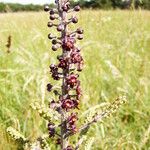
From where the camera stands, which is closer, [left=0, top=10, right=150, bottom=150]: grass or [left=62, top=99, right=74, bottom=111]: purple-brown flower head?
[left=62, top=99, right=74, bottom=111]: purple-brown flower head

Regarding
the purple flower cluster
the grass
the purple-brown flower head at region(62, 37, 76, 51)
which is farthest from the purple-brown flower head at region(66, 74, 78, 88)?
the grass

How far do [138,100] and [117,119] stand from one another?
488 mm

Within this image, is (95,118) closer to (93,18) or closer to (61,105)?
(61,105)

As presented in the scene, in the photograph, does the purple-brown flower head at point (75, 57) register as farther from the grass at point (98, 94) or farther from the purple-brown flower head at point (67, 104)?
the grass at point (98, 94)

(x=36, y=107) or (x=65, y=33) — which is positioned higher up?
(x=65, y=33)

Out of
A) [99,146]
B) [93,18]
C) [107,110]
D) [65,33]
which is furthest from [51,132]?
[93,18]

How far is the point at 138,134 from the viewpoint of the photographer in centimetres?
436

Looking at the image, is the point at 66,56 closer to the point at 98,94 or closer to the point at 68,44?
the point at 68,44

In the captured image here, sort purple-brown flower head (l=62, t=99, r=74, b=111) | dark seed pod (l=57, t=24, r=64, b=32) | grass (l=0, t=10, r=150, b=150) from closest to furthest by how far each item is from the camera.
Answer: dark seed pod (l=57, t=24, r=64, b=32)
purple-brown flower head (l=62, t=99, r=74, b=111)
grass (l=0, t=10, r=150, b=150)

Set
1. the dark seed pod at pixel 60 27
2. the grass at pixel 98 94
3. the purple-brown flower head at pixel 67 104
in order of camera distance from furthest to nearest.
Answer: the grass at pixel 98 94
the purple-brown flower head at pixel 67 104
the dark seed pod at pixel 60 27

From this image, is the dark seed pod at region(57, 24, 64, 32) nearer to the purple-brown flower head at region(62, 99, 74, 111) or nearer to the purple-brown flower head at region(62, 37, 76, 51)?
the purple-brown flower head at region(62, 37, 76, 51)

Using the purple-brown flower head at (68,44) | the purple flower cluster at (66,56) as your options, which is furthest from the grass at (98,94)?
the purple-brown flower head at (68,44)

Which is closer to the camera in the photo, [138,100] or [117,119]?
[117,119]

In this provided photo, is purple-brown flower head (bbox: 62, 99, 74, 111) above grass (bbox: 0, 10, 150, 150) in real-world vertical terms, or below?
above
